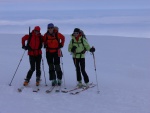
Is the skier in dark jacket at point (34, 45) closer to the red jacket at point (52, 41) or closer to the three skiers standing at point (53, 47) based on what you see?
the three skiers standing at point (53, 47)

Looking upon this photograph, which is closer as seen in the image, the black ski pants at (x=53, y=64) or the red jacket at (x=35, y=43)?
the red jacket at (x=35, y=43)

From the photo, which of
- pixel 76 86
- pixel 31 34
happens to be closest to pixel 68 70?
pixel 76 86

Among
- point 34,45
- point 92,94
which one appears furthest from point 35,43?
point 92,94

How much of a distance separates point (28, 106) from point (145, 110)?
2.87 metres

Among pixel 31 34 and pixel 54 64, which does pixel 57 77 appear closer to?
pixel 54 64

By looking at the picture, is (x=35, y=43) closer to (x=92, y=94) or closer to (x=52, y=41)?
(x=52, y=41)

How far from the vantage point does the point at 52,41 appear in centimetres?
904

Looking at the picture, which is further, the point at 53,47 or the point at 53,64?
the point at 53,64

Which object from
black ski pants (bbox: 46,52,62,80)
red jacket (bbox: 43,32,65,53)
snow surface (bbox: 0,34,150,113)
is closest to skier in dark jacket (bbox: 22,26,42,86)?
red jacket (bbox: 43,32,65,53)

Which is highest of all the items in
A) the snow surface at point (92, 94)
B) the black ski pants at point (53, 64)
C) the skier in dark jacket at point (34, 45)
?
the skier in dark jacket at point (34, 45)

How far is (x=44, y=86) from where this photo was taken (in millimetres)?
9523

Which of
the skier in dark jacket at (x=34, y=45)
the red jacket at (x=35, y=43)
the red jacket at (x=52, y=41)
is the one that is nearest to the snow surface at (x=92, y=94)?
the skier in dark jacket at (x=34, y=45)

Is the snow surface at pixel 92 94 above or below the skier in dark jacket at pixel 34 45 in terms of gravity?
below

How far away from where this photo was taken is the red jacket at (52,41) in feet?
29.5
